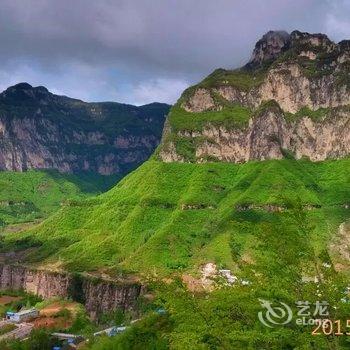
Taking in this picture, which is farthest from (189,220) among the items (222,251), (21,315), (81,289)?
(21,315)

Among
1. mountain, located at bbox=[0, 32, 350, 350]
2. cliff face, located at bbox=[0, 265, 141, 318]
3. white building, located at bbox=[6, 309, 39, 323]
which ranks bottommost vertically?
white building, located at bbox=[6, 309, 39, 323]

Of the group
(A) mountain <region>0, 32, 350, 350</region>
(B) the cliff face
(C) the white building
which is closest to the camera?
(A) mountain <region>0, 32, 350, 350</region>

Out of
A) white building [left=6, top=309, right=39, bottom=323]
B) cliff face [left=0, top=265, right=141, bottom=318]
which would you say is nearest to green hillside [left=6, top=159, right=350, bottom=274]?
cliff face [left=0, top=265, right=141, bottom=318]

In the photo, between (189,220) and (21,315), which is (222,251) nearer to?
(189,220)

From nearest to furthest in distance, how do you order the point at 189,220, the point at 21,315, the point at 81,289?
the point at 21,315, the point at 81,289, the point at 189,220

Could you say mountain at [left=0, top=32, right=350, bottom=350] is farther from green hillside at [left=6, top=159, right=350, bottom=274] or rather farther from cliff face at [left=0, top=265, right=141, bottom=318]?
cliff face at [left=0, top=265, right=141, bottom=318]

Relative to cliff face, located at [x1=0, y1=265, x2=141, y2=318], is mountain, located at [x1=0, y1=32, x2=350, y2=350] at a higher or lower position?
higher

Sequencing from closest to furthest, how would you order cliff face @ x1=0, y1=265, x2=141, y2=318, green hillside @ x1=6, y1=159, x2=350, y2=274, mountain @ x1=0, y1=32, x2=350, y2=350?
1. mountain @ x1=0, y1=32, x2=350, y2=350
2. cliff face @ x1=0, y1=265, x2=141, y2=318
3. green hillside @ x1=6, y1=159, x2=350, y2=274

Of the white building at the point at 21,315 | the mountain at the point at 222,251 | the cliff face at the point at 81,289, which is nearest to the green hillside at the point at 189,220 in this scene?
the mountain at the point at 222,251
